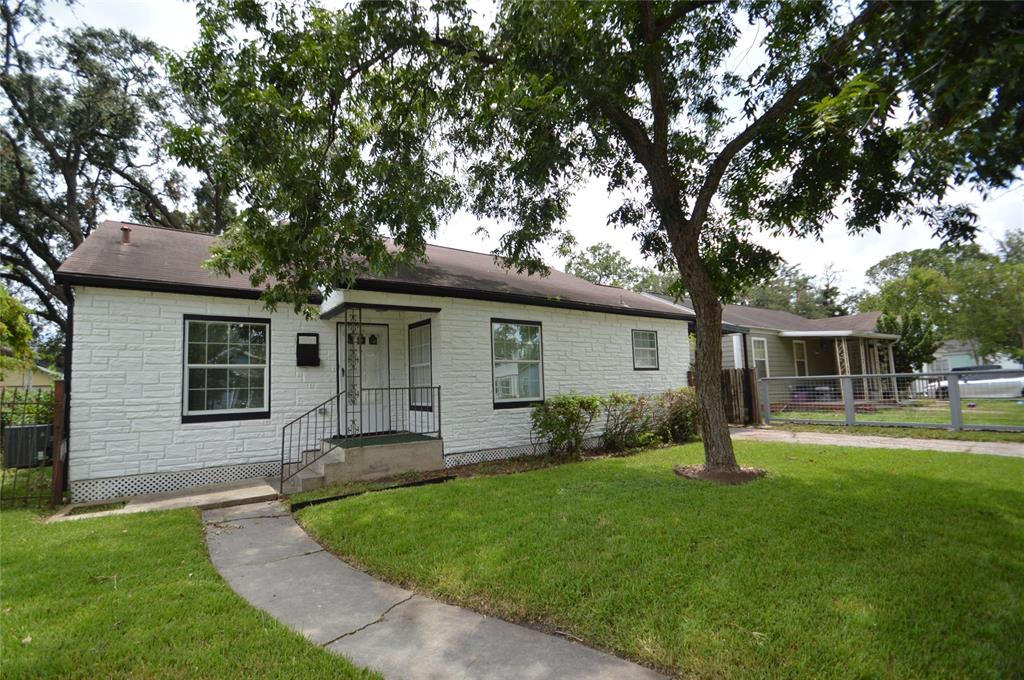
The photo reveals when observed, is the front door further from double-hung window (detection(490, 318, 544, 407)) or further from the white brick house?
double-hung window (detection(490, 318, 544, 407))

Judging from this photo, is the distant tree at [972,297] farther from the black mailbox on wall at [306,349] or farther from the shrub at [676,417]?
the black mailbox on wall at [306,349]

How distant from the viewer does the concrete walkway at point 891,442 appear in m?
8.18

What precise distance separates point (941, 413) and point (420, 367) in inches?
443

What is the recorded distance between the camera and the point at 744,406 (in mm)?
13727

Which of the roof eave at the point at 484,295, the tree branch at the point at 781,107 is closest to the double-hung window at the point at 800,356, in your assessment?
the roof eave at the point at 484,295

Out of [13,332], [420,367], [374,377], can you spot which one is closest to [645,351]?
[420,367]

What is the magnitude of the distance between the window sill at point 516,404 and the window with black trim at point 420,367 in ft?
4.37

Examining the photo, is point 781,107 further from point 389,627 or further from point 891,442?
point 891,442

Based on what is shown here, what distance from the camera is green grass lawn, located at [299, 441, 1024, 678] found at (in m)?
2.62

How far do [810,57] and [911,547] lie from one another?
18.6 ft

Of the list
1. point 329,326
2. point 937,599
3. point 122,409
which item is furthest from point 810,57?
point 122,409

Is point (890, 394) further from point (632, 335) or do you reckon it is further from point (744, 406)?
point (632, 335)

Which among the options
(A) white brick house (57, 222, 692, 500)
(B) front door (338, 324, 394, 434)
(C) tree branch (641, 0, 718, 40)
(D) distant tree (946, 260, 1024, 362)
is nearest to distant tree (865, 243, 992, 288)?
(D) distant tree (946, 260, 1024, 362)

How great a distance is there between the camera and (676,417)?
36.1 feet
